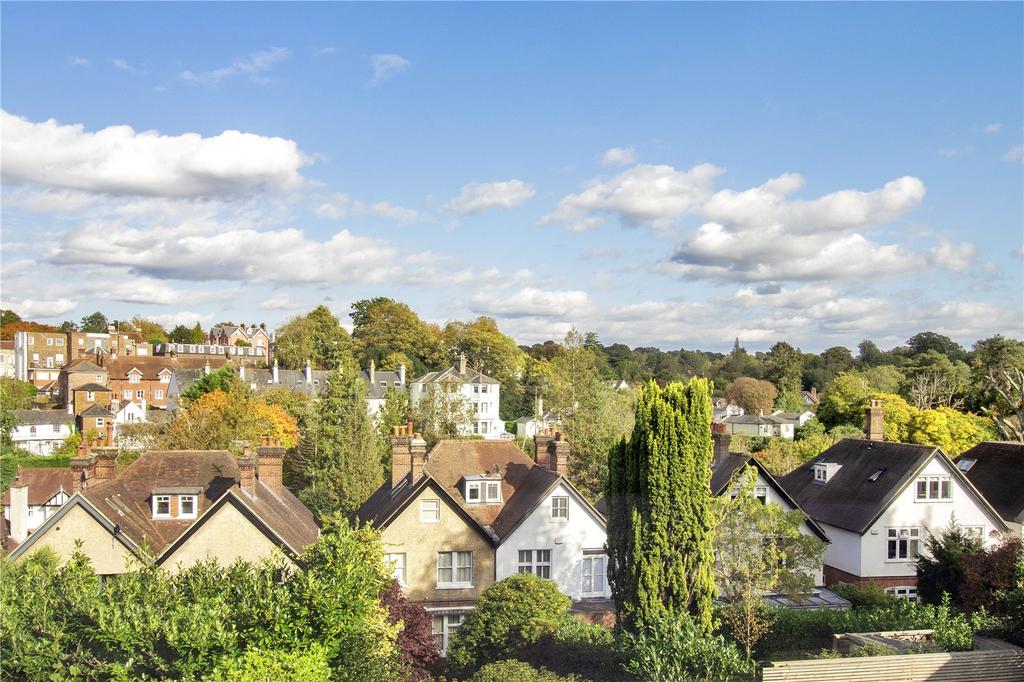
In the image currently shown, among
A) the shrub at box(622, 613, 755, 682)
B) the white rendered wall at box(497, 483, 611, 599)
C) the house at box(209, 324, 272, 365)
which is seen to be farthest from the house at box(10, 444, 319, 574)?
the house at box(209, 324, 272, 365)

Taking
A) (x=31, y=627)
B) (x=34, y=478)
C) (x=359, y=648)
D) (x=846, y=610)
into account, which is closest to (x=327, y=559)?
(x=359, y=648)

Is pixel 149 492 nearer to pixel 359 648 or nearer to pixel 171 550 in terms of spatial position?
pixel 171 550

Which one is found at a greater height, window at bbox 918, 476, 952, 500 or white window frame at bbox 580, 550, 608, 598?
window at bbox 918, 476, 952, 500

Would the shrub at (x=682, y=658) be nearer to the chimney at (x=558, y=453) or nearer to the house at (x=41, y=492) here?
the chimney at (x=558, y=453)

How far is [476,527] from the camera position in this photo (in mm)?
23562

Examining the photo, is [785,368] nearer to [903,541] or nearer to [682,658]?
[903,541]

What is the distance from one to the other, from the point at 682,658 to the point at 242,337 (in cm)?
10845

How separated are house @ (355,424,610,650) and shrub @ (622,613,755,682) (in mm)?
6987

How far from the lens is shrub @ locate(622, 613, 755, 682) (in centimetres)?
1650

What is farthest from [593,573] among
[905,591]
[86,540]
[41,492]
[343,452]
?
[41,492]

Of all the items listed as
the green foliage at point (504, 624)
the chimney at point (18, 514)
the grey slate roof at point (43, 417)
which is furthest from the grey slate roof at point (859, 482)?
the grey slate roof at point (43, 417)

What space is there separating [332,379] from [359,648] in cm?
2602

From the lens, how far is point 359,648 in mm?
14977

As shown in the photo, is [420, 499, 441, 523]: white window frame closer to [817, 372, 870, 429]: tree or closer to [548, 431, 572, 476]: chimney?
[548, 431, 572, 476]: chimney
